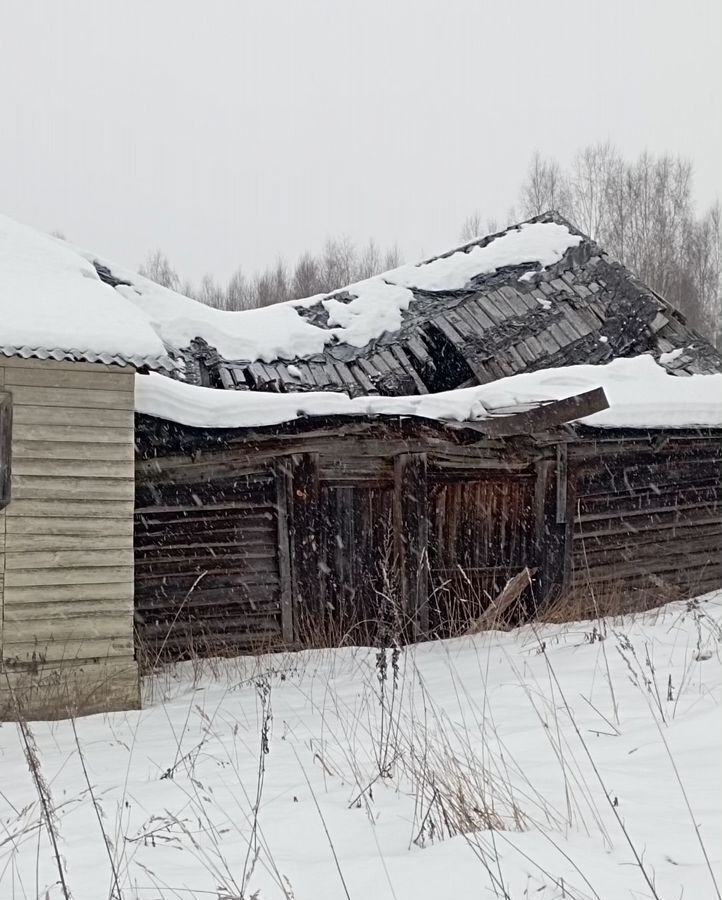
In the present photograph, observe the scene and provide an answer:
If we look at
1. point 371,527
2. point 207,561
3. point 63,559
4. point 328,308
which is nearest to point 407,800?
point 63,559

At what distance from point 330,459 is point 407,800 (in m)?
6.10

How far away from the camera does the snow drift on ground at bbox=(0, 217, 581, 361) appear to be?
653 cm

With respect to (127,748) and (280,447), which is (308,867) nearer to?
(127,748)

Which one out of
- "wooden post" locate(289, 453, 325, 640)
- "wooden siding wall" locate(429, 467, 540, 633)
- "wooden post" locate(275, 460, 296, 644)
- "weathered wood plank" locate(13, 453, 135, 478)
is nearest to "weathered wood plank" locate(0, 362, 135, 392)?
"weathered wood plank" locate(13, 453, 135, 478)

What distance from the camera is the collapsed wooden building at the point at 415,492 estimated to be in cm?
852

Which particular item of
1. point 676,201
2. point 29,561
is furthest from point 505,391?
point 676,201

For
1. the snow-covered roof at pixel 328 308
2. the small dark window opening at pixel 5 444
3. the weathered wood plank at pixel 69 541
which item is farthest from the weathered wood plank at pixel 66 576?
the snow-covered roof at pixel 328 308

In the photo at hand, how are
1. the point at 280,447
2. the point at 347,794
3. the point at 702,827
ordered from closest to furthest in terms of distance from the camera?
the point at 702,827, the point at 347,794, the point at 280,447

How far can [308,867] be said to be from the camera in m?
2.61

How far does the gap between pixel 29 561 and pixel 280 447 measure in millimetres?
3020

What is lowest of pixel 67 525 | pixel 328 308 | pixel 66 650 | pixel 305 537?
pixel 66 650

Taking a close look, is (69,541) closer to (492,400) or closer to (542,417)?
(542,417)

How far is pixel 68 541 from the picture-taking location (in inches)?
261

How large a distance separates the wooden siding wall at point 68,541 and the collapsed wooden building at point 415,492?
3.44 feet
